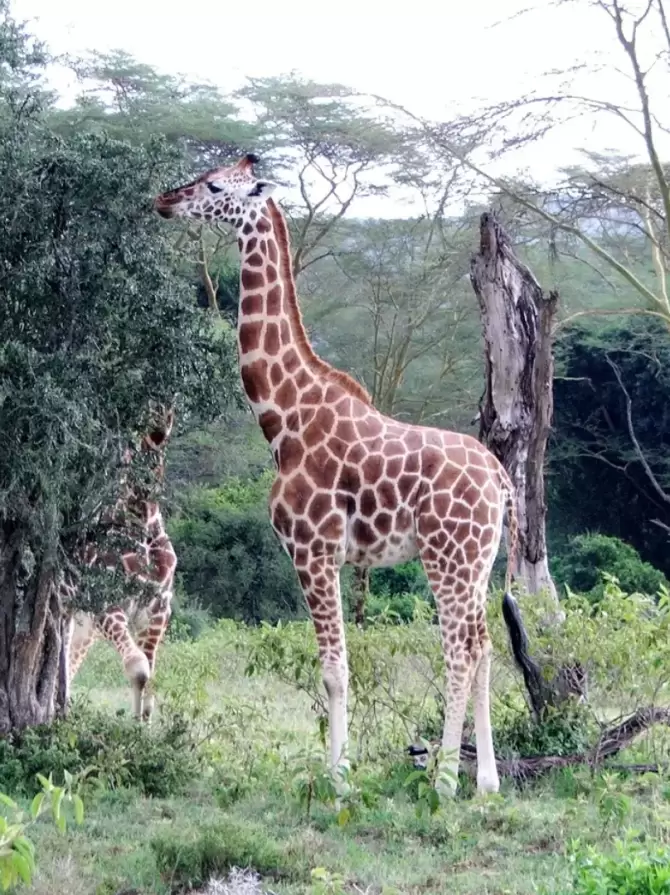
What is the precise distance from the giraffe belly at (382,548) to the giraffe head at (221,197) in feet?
5.56

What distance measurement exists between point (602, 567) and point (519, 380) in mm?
9569

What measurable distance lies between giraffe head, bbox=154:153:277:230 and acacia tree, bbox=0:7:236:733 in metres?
0.18

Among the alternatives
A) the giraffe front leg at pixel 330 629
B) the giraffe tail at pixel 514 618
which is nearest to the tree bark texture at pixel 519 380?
the giraffe tail at pixel 514 618

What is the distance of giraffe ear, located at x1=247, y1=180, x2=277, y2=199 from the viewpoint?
674cm

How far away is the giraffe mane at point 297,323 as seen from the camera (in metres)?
6.81

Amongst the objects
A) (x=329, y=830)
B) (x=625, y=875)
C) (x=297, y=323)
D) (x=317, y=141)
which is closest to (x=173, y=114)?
(x=317, y=141)

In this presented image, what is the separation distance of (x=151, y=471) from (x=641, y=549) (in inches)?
593

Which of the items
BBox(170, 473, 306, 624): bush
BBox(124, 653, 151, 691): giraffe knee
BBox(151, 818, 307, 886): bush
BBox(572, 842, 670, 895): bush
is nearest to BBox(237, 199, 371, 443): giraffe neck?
BBox(124, 653, 151, 691): giraffe knee

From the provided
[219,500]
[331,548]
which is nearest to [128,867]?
[331,548]

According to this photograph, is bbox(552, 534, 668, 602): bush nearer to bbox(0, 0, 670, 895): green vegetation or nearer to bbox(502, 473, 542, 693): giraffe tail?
bbox(0, 0, 670, 895): green vegetation

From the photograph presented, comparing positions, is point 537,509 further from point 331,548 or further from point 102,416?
point 102,416

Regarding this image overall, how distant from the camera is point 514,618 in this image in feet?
23.5

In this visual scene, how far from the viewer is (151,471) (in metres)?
7.16

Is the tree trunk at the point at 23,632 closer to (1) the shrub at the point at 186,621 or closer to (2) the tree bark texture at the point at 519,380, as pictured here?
(2) the tree bark texture at the point at 519,380
